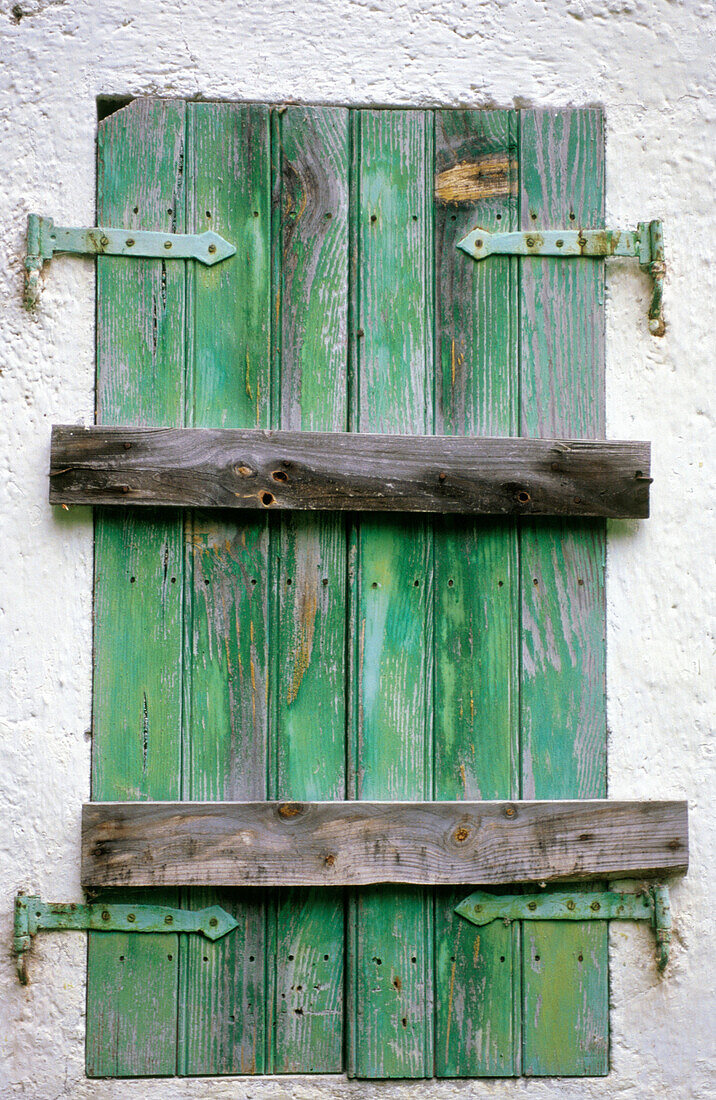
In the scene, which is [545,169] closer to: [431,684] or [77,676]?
[431,684]

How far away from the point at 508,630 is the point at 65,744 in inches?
31.6

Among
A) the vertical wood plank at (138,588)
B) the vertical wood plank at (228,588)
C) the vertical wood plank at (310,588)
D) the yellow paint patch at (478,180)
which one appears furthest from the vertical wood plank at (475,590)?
the vertical wood plank at (138,588)

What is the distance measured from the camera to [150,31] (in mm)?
1549

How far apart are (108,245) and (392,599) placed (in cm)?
81

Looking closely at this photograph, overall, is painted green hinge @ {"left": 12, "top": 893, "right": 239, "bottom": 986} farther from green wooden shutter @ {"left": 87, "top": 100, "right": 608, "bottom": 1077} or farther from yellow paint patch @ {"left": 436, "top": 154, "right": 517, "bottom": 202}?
yellow paint patch @ {"left": 436, "top": 154, "right": 517, "bottom": 202}

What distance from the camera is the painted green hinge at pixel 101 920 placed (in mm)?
1448

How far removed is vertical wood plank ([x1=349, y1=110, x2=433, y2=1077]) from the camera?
1487mm

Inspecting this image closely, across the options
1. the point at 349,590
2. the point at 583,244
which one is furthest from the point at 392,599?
the point at 583,244

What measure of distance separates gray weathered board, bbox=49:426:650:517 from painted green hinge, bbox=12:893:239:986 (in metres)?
0.69

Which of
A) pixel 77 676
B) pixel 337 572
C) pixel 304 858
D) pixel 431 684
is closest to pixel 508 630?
→ pixel 431 684

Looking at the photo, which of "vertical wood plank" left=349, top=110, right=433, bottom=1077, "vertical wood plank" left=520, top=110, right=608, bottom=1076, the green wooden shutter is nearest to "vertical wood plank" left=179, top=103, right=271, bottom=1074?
the green wooden shutter

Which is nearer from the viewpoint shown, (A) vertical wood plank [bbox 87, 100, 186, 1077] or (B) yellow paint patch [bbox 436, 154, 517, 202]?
(A) vertical wood plank [bbox 87, 100, 186, 1077]

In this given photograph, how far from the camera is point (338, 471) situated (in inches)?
58.6

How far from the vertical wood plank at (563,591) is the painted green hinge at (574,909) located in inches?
1.0
